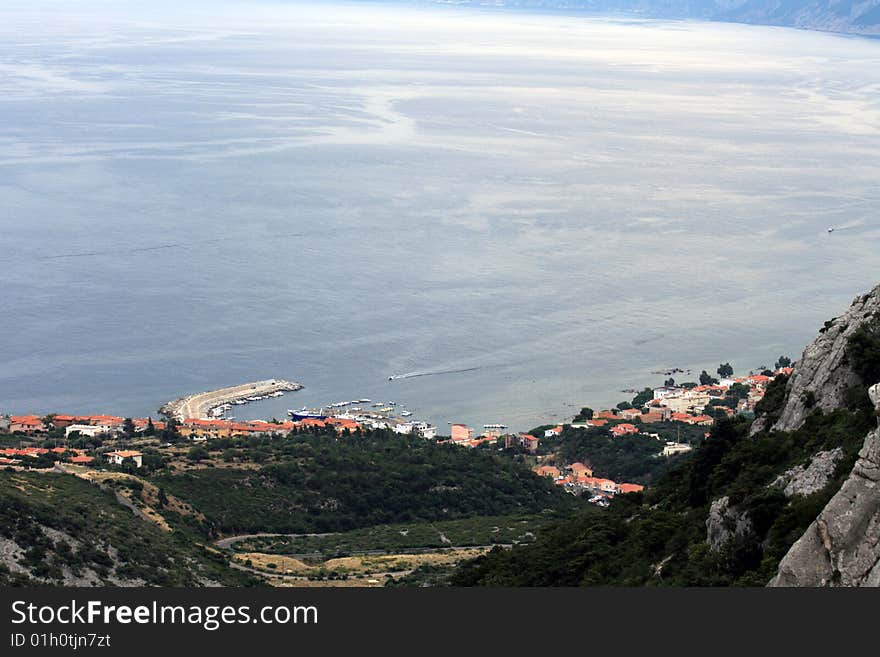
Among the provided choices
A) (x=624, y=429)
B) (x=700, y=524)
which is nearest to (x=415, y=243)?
(x=624, y=429)

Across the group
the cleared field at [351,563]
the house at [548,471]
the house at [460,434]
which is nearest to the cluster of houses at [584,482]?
the house at [548,471]

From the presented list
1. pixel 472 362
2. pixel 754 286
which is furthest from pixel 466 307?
pixel 754 286

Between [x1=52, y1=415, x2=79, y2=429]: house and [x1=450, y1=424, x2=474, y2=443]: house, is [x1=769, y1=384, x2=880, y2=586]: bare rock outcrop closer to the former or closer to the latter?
[x1=450, y1=424, x2=474, y2=443]: house

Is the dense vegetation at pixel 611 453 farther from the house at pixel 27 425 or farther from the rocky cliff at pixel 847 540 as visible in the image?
the rocky cliff at pixel 847 540

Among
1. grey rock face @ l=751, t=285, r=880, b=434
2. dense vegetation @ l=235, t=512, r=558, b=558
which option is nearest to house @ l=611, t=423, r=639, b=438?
dense vegetation @ l=235, t=512, r=558, b=558

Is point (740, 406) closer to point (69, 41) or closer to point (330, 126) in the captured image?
point (330, 126)

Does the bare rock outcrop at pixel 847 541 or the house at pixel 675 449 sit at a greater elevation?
the bare rock outcrop at pixel 847 541
